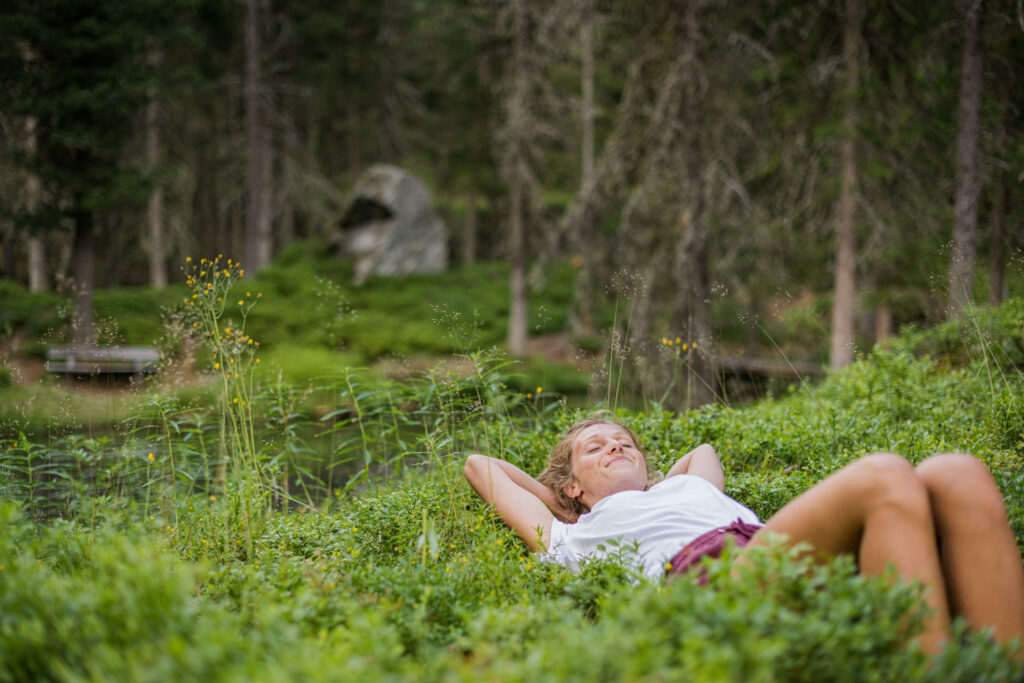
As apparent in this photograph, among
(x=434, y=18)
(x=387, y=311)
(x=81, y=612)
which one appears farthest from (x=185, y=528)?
(x=434, y=18)

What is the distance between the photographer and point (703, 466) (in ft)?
9.55

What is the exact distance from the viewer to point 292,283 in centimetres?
1658

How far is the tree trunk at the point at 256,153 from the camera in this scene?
664 inches

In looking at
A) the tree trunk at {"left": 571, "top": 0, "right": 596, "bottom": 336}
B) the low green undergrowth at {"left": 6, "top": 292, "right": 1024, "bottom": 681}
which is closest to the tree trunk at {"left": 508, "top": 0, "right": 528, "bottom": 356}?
the tree trunk at {"left": 571, "top": 0, "right": 596, "bottom": 336}

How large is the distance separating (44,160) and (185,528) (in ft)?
34.8

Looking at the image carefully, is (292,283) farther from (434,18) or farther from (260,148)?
(434,18)

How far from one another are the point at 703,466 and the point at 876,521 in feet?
3.17

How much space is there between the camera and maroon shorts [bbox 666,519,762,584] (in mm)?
2246

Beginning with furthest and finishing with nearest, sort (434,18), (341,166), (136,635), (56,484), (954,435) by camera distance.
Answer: (341,166) → (434,18) → (954,435) → (56,484) → (136,635)

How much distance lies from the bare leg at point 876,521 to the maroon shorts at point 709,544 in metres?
0.22

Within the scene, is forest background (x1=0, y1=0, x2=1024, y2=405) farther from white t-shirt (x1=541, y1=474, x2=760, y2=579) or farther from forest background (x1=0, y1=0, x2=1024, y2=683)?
white t-shirt (x1=541, y1=474, x2=760, y2=579)

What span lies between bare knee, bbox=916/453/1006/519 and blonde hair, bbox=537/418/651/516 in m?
1.19

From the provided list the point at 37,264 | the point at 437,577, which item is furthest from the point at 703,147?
the point at 37,264

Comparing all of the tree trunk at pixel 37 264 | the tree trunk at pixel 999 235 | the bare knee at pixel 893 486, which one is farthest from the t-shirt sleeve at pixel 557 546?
the tree trunk at pixel 37 264
